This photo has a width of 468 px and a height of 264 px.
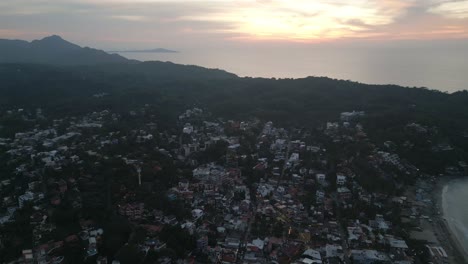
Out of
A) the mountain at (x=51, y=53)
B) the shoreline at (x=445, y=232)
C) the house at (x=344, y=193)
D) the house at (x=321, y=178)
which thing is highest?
the mountain at (x=51, y=53)

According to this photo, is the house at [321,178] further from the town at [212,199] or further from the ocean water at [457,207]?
the ocean water at [457,207]

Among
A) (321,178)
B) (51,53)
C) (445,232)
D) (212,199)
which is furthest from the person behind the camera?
(51,53)

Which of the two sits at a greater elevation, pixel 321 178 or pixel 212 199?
pixel 321 178

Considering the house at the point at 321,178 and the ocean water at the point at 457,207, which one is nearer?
the ocean water at the point at 457,207

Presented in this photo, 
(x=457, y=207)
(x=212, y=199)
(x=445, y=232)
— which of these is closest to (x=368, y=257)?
(x=445, y=232)

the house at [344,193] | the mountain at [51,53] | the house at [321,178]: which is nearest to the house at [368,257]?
the house at [344,193]

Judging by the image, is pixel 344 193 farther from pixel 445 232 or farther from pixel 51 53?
pixel 51 53

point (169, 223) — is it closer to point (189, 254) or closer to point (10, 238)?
point (189, 254)
